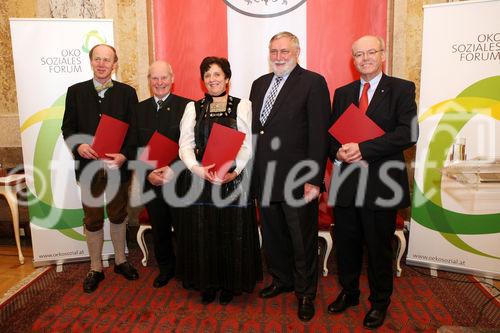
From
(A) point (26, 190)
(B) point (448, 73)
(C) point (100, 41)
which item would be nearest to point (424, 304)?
(B) point (448, 73)

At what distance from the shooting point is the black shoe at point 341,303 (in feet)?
7.86

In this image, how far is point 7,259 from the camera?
346 cm

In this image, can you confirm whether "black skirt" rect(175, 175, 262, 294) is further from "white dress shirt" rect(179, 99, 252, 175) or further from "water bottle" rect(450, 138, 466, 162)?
"water bottle" rect(450, 138, 466, 162)

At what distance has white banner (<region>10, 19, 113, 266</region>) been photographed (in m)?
3.04

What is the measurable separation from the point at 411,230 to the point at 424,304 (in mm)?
674

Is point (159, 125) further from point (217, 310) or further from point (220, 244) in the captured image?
point (217, 310)

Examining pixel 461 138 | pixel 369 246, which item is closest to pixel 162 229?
pixel 369 246

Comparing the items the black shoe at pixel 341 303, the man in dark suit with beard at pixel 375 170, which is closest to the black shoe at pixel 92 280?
the black shoe at pixel 341 303

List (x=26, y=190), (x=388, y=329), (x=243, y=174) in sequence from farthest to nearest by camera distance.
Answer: (x=26, y=190), (x=243, y=174), (x=388, y=329)

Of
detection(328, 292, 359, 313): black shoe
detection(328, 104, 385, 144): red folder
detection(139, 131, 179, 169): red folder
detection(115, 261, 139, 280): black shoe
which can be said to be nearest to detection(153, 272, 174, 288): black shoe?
detection(115, 261, 139, 280): black shoe

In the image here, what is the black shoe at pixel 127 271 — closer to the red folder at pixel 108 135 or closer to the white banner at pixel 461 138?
the red folder at pixel 108 135

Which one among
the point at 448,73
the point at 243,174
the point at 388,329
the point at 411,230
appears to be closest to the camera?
the point at 388,329

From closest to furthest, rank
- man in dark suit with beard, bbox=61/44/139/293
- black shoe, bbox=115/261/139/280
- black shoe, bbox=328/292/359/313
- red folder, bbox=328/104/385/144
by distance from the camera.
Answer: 1. red folder, bbox=328/104/385/144
2. black shoe, bbox=328/292/359/313
3. man in dark suit with beard, bbox=61/44/139/293
4. black shoe, bbox=115/261/139/280

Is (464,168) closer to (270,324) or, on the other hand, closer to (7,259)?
(270,324)
